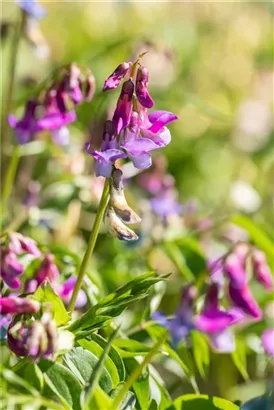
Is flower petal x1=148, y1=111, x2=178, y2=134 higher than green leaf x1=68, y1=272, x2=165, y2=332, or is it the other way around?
flower petal x1=148, y1=111, x2=178, y2=134

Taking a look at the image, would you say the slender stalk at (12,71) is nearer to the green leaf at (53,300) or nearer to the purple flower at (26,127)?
the purple flower at (26,127)

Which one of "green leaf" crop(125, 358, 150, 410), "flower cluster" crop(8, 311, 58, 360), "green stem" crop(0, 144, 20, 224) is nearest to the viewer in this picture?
"flower cluster" crop(8, 311, 58, 360)

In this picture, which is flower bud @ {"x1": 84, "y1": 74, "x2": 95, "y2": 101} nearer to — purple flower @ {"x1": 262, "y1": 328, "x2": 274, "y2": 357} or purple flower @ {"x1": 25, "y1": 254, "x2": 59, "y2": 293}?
purple flower @ {"x1": 25, "y1": 254, "x2": 59, "y2": 293}

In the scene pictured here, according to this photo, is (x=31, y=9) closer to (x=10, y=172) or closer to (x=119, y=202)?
(x=10, y=172)

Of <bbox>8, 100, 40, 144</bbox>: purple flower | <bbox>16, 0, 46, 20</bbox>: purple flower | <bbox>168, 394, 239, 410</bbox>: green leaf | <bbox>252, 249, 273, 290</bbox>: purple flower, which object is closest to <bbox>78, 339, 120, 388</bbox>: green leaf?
<bbox>168, 394, 239, 410</bbox>: green leaf

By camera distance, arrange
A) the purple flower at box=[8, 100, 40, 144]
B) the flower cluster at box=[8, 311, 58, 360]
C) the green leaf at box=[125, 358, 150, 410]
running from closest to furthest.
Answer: the flower cluster at box=[8, 311, 58, 360] → the green leaf at box=[125, 358, 150, 410] → the purple flower at box=[8, 100, 40, 144]

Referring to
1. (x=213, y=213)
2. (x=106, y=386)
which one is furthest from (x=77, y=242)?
(x=106, y=386)
